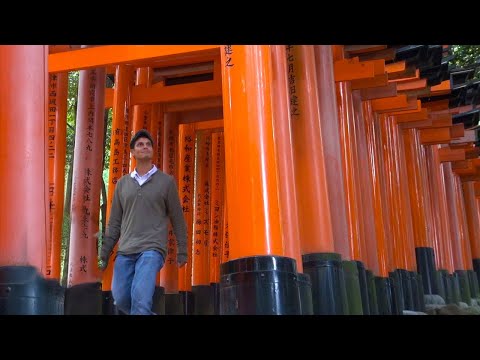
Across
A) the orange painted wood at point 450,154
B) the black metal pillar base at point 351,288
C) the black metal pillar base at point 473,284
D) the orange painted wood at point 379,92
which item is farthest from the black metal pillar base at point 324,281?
the black metal pillar base at point 473,284

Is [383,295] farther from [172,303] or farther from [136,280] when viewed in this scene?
[136,280]

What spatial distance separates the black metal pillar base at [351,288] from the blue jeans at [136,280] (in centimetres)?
201

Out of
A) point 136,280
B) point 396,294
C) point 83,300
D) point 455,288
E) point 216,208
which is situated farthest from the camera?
point 455,288

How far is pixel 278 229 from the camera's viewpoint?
158 inches

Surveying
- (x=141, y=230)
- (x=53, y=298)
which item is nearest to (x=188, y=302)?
(x=141, y=230)

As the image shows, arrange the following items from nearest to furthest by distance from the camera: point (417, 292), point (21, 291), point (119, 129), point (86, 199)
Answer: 1. point (21, 291)
2. point (86, 199)
3. point (119, 129)
4. point (417, 292)

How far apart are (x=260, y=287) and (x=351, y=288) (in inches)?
95.0

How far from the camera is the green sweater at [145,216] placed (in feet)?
15.0

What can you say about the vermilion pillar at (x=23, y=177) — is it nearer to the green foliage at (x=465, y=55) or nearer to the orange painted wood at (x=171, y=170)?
the orange painted wood at (x=171, y=170)

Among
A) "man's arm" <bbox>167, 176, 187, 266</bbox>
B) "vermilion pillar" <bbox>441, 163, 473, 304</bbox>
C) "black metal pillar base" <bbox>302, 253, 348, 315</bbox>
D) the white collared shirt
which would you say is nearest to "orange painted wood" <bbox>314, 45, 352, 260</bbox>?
"black metal pillar base" <bbox>302, 253, 348, 315</bbox>

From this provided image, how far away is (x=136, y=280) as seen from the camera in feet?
14.8
